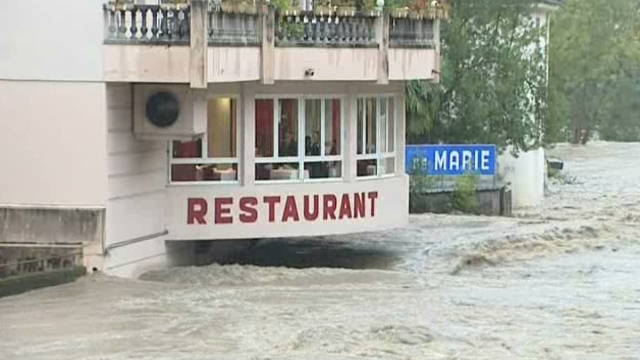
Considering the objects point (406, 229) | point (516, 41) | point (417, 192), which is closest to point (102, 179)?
point (406, 229)

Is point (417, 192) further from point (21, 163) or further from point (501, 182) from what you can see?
point (21, 163)

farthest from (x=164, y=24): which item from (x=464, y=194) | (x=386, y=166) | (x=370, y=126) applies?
(x=464, y=194)

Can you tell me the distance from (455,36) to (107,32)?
19587 millimetres

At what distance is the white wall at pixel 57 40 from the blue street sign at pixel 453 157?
17.7 m

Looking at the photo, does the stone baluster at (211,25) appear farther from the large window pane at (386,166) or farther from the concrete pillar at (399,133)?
the concrete pillar at (399,133)

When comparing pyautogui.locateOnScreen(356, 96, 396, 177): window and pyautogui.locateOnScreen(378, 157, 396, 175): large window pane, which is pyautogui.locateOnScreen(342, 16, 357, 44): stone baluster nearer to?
pyautogui.locateOnScreen(356, 96, 396, 177): window

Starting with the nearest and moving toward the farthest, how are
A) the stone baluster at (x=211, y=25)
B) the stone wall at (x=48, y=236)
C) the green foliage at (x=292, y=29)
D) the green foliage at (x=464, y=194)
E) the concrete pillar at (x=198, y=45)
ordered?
the concrete pillar at (x=198, y=45) < the stone wall at (x=48, y=236) < the stone baluster at (x=211, y=25) < the green foliage at (x=292, y=29) < the green foliage at (x=464, y=194)

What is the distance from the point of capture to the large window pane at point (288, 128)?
2738 cm

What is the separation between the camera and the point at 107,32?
2409cm

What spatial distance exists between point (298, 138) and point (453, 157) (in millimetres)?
14489

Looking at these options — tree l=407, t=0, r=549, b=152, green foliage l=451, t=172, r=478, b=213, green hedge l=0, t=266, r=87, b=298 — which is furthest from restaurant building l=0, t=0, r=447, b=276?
tree l=407, t=0, r=549, b=152

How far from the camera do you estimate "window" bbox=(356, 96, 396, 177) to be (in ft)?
94.1

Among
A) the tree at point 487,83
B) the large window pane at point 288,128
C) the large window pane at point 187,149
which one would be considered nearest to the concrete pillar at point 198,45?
the large window pane at point 187,149

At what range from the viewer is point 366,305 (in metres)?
21.9
